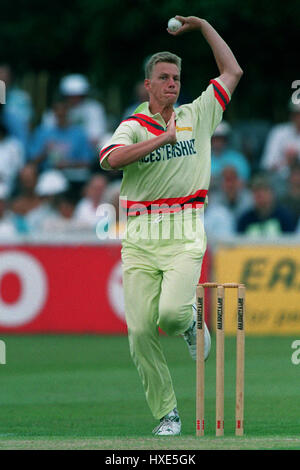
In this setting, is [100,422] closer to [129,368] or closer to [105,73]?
[129,368]

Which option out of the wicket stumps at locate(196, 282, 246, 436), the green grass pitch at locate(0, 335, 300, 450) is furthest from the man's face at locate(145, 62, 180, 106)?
the green grass pitch at locate(0, 335, 300, 450)

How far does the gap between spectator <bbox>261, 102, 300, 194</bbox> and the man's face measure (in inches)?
309

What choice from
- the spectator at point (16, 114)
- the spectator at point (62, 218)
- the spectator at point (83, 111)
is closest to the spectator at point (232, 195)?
the spectator at point (62, 218)

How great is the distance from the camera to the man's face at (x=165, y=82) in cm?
801

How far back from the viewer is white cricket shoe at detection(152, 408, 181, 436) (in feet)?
25.7

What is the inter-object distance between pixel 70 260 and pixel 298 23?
4689 millimetres

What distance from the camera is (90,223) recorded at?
1500cm

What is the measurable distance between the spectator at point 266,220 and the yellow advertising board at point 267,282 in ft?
1.23

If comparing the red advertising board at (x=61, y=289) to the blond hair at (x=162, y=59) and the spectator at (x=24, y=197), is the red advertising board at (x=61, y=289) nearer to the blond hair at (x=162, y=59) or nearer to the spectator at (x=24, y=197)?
the spectator at (x=24, y=197)

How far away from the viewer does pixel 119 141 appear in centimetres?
778

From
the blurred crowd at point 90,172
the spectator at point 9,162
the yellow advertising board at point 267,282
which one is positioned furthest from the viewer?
the spectator at point 9,162

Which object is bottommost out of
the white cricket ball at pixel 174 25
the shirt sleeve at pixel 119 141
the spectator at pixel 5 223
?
the spectator at pixel 5 223

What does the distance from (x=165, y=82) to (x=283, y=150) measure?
824 cm

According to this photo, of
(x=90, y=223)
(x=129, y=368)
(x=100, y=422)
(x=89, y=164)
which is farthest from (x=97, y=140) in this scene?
(x=100, y=422)
